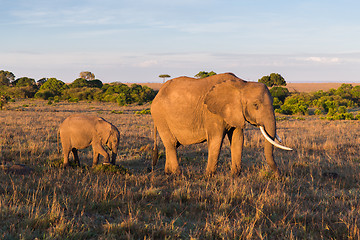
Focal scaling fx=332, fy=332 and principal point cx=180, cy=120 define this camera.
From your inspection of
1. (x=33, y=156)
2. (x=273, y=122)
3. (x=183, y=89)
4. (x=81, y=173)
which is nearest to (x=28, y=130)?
(x=33, y=156)

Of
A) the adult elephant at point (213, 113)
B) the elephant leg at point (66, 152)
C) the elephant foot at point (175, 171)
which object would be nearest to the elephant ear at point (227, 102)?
the adult elephant at point (213, 113)

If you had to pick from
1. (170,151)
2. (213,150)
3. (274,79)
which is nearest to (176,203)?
(213,150)

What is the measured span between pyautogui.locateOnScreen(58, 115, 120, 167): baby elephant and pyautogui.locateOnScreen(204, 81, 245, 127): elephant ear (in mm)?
2662

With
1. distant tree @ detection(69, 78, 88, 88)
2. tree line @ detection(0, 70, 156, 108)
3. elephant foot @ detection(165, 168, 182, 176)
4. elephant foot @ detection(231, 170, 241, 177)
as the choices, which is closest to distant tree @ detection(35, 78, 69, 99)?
tree line @ detection(0, 70, 156, 108)

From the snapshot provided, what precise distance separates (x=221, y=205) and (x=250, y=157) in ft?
18.1

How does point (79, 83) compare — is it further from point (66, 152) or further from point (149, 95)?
point (66, 152)

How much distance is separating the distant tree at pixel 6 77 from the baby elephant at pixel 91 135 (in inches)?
3086

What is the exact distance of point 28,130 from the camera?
15.2 meters

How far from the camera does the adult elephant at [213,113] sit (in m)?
7.30

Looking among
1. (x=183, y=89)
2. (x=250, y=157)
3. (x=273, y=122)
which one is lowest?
(x=250, y=157)

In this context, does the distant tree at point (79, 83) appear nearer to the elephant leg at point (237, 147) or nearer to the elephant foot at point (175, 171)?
the elephant foot at point (175, 171)

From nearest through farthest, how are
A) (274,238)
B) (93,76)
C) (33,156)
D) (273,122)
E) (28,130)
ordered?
(274,238)
(273,122)
(33,156)
(28,130)
(93,76)

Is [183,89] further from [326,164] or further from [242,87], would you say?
[326,164]

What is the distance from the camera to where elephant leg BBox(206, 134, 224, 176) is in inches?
304
